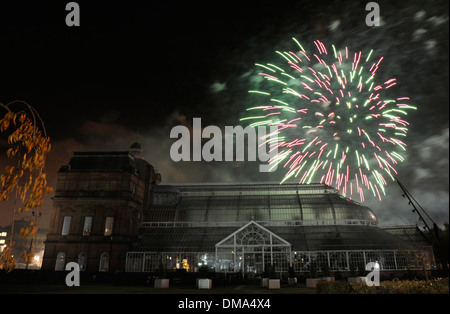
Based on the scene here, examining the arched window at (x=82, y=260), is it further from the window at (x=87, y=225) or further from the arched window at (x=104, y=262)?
the window at (x=87, y=225)

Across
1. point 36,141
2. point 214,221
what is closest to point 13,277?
point 214,221

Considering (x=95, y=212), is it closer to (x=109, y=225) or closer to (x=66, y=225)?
(x=109, y=225)

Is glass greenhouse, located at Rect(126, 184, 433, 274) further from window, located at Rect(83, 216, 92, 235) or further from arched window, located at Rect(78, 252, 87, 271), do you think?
window, located at Rect(83, 216, 92, 235)

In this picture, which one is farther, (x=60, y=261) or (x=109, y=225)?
(x=109, y=225)

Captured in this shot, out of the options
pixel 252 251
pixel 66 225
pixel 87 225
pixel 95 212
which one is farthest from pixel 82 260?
pixel 252 251

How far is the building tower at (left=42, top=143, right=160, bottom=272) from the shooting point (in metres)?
52.1

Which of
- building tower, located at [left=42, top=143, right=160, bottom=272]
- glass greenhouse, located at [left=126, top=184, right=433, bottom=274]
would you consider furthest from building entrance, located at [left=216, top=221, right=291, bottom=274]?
building tower, located at [left=42, top=143, right=160, bottom=272]

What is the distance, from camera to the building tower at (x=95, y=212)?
5212cm

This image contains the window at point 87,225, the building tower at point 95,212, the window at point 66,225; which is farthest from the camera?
the window at point 66,225

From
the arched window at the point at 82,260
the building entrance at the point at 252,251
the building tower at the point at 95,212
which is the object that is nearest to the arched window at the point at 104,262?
the building tower at the point at 95,212

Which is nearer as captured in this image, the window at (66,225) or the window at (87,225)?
the window at (87,225)

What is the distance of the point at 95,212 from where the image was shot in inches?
2146

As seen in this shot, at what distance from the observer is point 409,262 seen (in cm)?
4403
